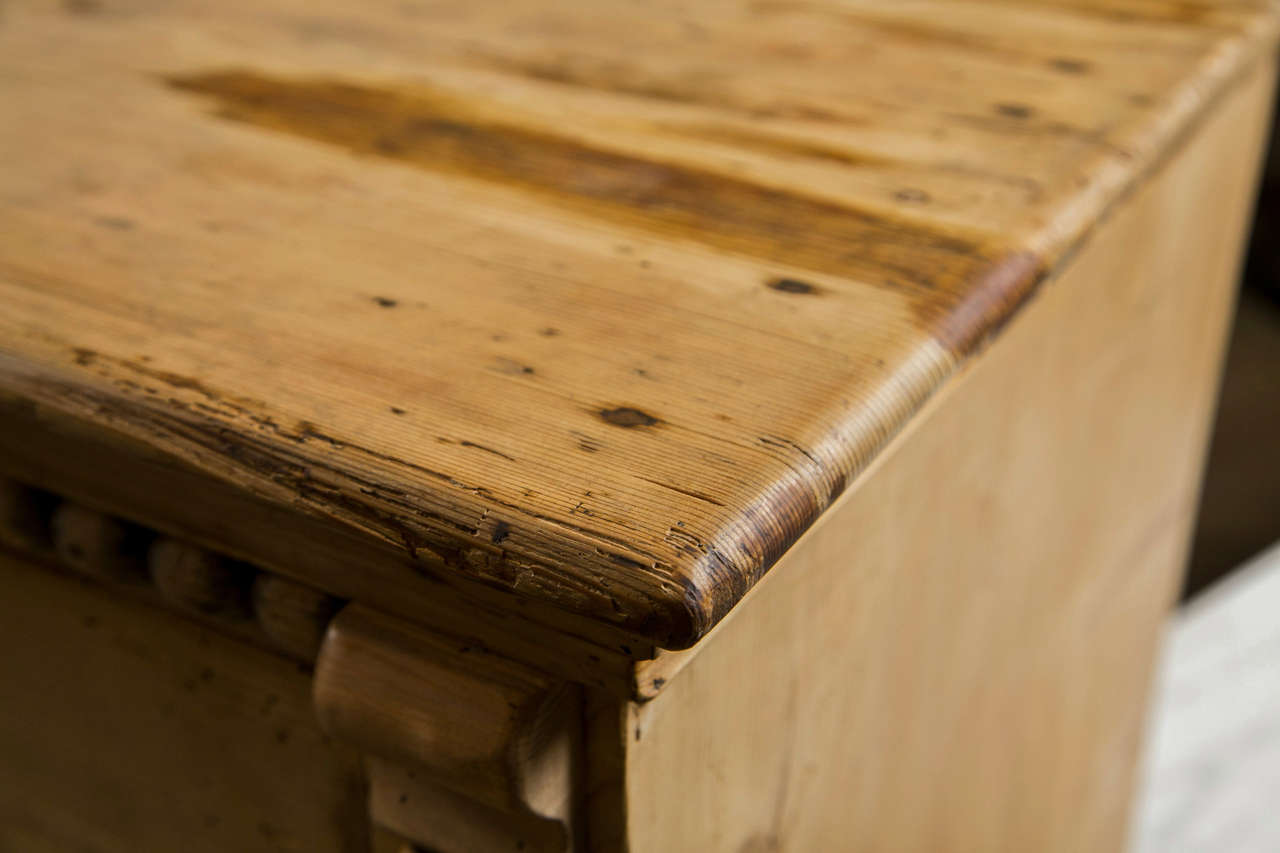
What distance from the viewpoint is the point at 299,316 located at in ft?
1.15

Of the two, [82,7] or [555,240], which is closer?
[555,240]

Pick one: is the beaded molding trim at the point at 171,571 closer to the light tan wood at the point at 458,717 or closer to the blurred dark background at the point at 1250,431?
the light tan wood at the point at 458,717

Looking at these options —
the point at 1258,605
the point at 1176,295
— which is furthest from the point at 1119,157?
the point at 1258,605

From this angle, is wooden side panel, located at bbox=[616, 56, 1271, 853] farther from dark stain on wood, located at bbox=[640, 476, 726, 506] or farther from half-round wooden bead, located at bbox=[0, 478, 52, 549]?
half-round wooden bead, located at bbox=[0, 478, 52, 549]

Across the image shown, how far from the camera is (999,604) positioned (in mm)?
560

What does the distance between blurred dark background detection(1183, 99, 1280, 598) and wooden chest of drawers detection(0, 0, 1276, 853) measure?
986mm

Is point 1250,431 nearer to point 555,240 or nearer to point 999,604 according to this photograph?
point 999,604

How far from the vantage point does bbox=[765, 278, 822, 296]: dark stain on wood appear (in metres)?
0.37

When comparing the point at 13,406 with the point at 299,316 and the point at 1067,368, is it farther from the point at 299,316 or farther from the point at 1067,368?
the point at 1067,368

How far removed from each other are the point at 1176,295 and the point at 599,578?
1.71 feet

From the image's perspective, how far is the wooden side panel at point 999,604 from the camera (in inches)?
14.4

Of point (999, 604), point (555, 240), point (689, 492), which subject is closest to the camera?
point (689, 492)

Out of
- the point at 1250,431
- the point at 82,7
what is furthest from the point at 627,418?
the point at 1250,431

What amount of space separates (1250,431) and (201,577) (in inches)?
62.3
